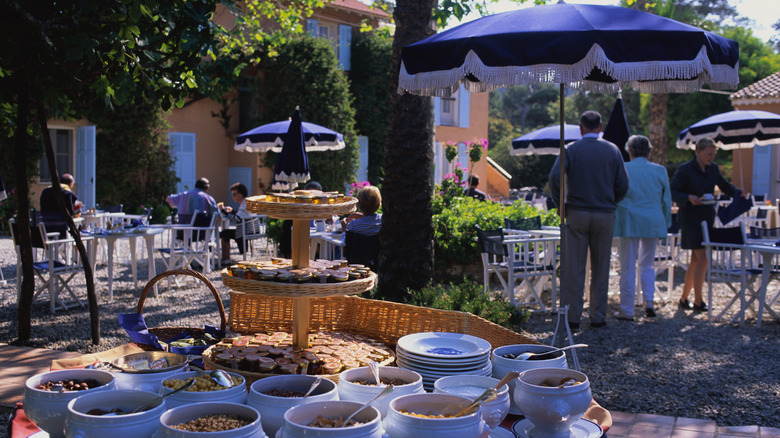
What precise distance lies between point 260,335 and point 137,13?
1855mm

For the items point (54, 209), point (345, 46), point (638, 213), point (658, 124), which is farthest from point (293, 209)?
point (345, 46)

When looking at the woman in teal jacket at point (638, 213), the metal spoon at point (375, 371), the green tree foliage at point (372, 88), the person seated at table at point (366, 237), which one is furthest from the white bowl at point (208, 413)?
the green tree foliage at point (372, 88)

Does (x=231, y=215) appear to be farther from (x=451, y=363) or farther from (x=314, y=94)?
(x=314, y=94)

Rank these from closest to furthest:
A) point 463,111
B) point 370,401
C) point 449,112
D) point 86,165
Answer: point 370,401
point 86,165
point 463,111
point 449,112

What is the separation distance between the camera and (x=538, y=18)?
392cm

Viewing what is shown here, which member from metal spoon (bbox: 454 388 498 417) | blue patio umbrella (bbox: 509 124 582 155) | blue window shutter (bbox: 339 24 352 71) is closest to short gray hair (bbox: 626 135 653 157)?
blue patio umbrella (bbox: 509 124 582 155)

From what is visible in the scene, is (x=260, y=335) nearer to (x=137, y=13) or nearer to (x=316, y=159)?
(x=137, y=13)

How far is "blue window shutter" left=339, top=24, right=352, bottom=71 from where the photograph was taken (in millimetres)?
21594

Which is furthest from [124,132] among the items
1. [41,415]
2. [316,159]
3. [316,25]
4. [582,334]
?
[41,415]

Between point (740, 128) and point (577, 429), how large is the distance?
9.87 m

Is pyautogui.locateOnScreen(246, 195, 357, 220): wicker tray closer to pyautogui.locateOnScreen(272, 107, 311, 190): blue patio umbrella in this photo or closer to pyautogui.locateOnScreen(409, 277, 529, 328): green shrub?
pyautogui.locateOnScreen(409, 277, 529, 328): green shrub

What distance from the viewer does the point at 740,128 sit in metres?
10.5

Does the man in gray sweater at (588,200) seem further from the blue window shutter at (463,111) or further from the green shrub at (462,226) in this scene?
the blue window shutter at (463,111)

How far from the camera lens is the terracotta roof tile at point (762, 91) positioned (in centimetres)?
1858
